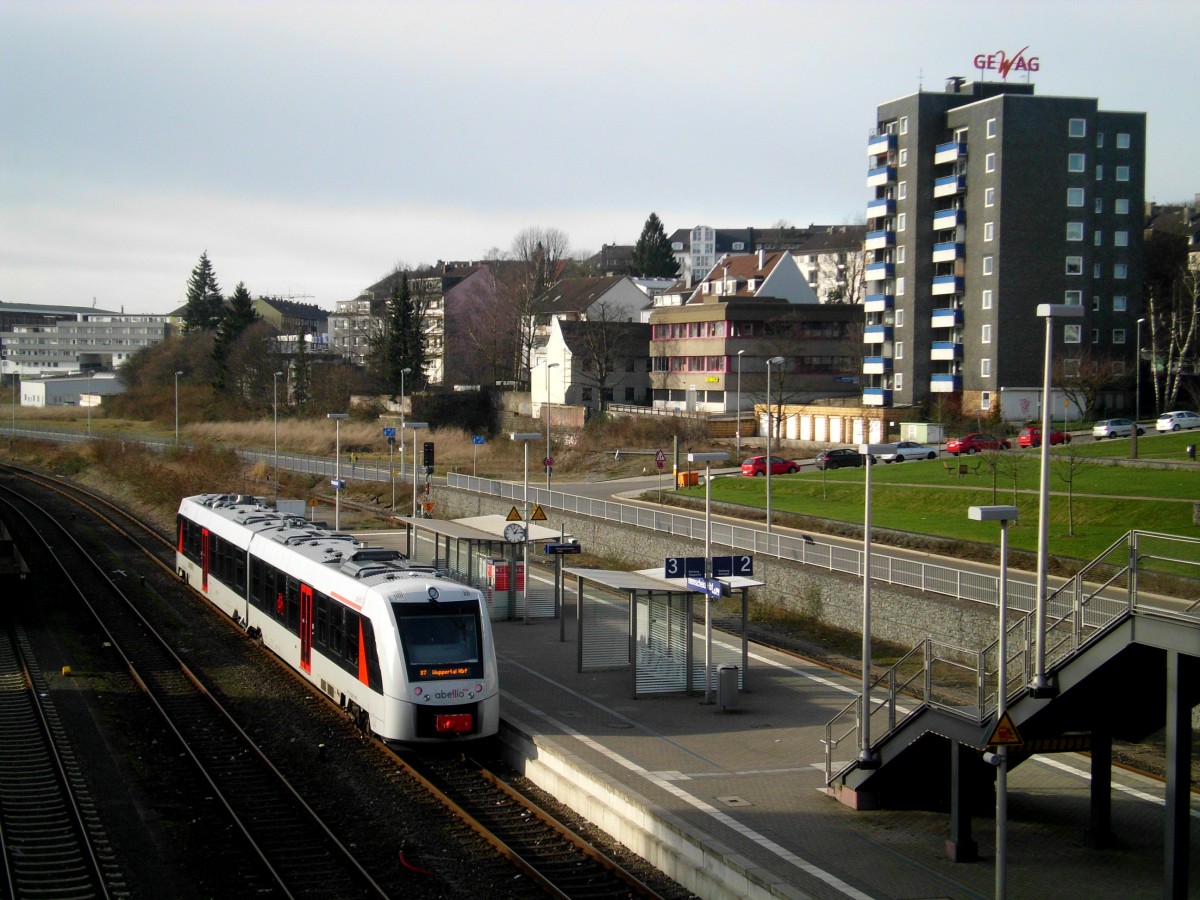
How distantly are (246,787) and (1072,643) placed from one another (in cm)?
1062

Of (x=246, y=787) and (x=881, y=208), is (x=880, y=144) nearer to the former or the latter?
(x=881, y=208)

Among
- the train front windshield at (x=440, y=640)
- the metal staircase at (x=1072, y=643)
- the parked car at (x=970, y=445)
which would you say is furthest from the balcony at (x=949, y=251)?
the train front windshield at (x=440, y=640)

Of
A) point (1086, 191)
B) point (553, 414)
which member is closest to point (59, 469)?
point (553, 414)

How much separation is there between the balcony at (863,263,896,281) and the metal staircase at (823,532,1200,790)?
200ft

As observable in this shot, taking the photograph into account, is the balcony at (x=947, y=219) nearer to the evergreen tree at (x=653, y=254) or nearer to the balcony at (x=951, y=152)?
the balcony at (x=951, y=152)

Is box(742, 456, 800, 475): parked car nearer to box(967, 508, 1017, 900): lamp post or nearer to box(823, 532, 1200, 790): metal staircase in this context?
box(823, 532, 1200, 790): metal staircase

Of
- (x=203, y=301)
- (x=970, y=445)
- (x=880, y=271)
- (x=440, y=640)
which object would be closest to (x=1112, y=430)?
(x=970, y=445)

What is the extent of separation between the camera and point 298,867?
42.5 ft

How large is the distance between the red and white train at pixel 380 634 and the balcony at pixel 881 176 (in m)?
56.1

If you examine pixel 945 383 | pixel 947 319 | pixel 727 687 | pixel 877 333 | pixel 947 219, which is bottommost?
pixel 727 687

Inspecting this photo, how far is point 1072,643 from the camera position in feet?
40.2

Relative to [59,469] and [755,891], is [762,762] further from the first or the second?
[59,469]

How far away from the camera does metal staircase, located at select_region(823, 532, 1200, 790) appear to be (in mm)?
11338

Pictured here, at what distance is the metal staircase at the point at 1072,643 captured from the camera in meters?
11.3
